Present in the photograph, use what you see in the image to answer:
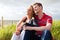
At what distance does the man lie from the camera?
3395 mm

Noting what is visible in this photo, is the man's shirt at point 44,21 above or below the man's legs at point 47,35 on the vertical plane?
above

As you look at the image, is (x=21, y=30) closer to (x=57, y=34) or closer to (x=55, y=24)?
(x=57, y=34)

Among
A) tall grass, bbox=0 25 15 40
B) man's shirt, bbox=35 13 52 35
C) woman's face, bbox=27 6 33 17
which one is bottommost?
tall grass, bbox=0 25 15 40

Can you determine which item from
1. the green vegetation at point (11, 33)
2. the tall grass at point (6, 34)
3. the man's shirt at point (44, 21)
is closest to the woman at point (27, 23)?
the man's shirt at point (44, 21)

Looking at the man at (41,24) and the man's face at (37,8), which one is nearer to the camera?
the man at (41,24)

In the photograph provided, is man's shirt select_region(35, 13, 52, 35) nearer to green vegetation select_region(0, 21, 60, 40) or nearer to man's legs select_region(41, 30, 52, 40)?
man's legs select_region(41, 30, 52, 40)

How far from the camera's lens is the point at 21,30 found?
3.56 meters

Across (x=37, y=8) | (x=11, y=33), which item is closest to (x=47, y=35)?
(x=37, y=8)

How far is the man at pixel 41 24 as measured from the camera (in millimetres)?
3395

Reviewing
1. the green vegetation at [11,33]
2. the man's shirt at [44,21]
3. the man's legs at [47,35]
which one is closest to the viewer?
the man's legs at [47,35]

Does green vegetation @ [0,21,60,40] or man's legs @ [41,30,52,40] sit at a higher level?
man's legs @ [41,30,52,40]

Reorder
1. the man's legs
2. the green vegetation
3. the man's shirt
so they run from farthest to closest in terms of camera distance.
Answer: the green vegetation < the man's shirt < the man's legs

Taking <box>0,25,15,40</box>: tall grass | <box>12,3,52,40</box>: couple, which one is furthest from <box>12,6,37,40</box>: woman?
<box>0,25,15,40</box>: tall grass

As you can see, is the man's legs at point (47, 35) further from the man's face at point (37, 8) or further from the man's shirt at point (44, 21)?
the man's face at point (37, 8)
